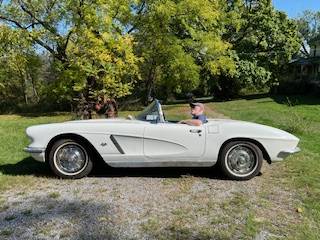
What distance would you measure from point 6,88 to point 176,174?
3108cm

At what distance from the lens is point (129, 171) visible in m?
7.60

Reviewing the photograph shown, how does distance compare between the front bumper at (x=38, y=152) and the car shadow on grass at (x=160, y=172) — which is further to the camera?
the car shadow on grass at (x=160, y=172)

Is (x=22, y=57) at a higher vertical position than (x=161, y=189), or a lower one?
higher

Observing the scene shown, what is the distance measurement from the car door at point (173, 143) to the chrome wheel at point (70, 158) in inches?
36.9

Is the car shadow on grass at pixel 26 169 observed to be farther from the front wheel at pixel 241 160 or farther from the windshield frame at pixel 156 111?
the front wheel at pixel 241 160

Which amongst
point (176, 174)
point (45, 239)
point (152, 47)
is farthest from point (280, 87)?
point (45, 239)

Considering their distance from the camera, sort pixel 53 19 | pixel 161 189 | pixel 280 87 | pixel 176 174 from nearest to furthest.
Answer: pixel 161 189 < pixel 176 174 < pixel 53 19 < pixel 280 87

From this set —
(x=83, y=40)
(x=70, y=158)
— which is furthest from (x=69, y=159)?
(x=83, y=40)

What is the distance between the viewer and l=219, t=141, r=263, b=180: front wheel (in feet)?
23.0

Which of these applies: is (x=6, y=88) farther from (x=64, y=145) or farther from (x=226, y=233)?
(x=226, y=233)

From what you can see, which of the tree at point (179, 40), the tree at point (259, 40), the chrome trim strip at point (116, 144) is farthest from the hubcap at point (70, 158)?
the tree at point (259, 40)

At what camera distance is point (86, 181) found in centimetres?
691

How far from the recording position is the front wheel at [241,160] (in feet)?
23.0

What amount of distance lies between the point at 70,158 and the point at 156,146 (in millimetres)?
1256
